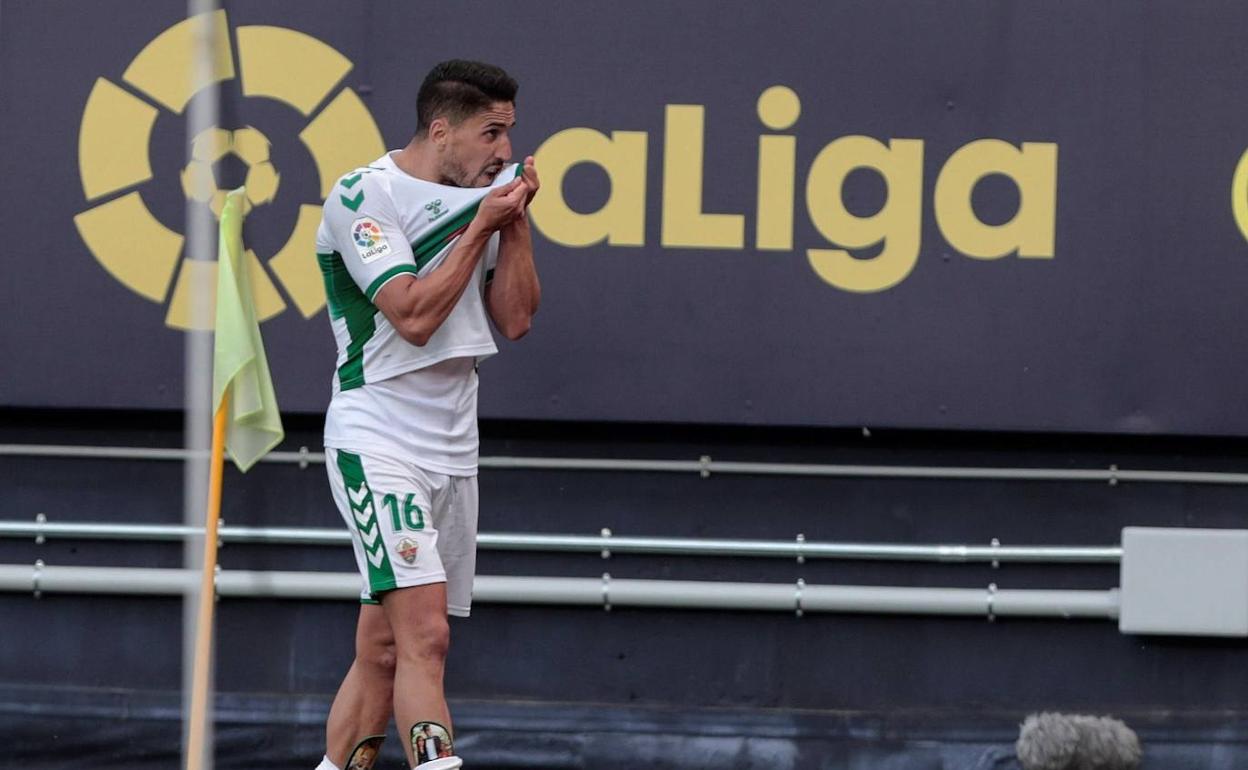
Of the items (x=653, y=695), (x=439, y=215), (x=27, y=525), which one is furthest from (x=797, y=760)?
(x=27, y=525)

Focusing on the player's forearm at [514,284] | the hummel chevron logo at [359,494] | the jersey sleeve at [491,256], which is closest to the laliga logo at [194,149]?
the jersey sleeve at [491,256]

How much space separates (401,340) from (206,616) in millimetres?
815

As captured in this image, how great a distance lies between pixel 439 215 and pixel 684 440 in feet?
4.50

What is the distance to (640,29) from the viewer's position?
5137mm

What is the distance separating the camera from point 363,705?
4.39m

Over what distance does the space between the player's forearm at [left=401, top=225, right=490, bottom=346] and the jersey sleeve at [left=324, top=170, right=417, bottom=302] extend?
7 cm

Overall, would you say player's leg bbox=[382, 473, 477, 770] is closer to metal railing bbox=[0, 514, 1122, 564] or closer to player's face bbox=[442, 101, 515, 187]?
player's face bbox=[442, 101, 515, 187]

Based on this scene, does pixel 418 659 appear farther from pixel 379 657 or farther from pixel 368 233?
pixel 368 233

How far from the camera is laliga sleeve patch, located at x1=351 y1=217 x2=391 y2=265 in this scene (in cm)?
410

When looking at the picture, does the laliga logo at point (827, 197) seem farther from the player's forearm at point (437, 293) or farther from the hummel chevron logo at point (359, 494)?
the hummel chevron logo at point (359, 494)

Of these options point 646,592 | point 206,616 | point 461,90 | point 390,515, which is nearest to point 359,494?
point 390,515

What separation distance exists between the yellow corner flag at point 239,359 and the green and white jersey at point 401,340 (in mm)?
260

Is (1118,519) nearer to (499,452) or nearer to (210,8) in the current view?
(499,452)

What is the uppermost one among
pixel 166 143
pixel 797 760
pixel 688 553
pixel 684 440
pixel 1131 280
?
pixel 166 143
